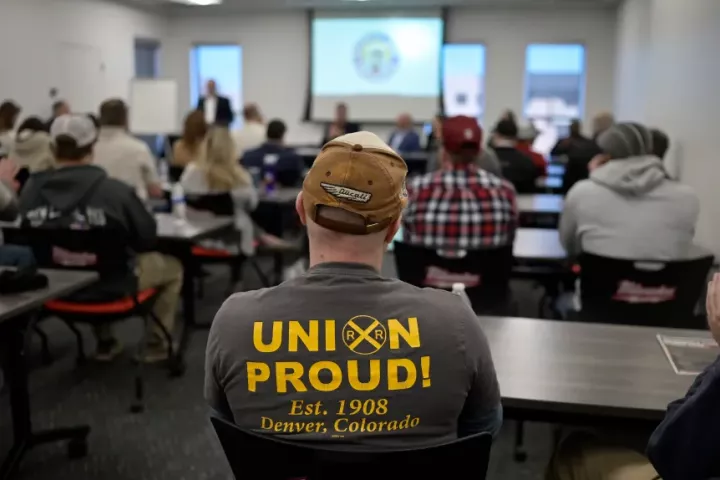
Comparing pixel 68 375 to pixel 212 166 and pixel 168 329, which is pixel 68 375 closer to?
pixel 168 329

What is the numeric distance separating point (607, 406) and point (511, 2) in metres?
10.5

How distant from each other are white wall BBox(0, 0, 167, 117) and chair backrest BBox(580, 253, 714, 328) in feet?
24.5

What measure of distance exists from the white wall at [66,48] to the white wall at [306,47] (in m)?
1.18

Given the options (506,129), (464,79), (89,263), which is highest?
(464,79)

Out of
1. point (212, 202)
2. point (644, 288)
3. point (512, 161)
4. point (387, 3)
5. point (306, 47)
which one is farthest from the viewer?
point (306, 47)

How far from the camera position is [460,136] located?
294 cm

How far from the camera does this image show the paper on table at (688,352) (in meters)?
1.72

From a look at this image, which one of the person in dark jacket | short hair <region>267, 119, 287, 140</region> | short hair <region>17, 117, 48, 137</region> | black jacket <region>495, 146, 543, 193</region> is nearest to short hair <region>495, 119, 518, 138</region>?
black jacket <region>495, 146, 543, 193</region>

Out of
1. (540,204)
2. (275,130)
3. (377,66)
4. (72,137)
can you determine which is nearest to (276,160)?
(275,130)

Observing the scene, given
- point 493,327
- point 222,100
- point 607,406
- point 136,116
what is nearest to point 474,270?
point 493,327

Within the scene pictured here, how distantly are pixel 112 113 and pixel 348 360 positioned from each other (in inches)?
151

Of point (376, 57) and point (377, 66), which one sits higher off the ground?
point (376, 57)

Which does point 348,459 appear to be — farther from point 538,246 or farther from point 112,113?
point 112,113

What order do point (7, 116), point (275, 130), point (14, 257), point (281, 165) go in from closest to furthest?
point (14, 257) < point (281, 165) < point (7, 116) < point (275, 130)
